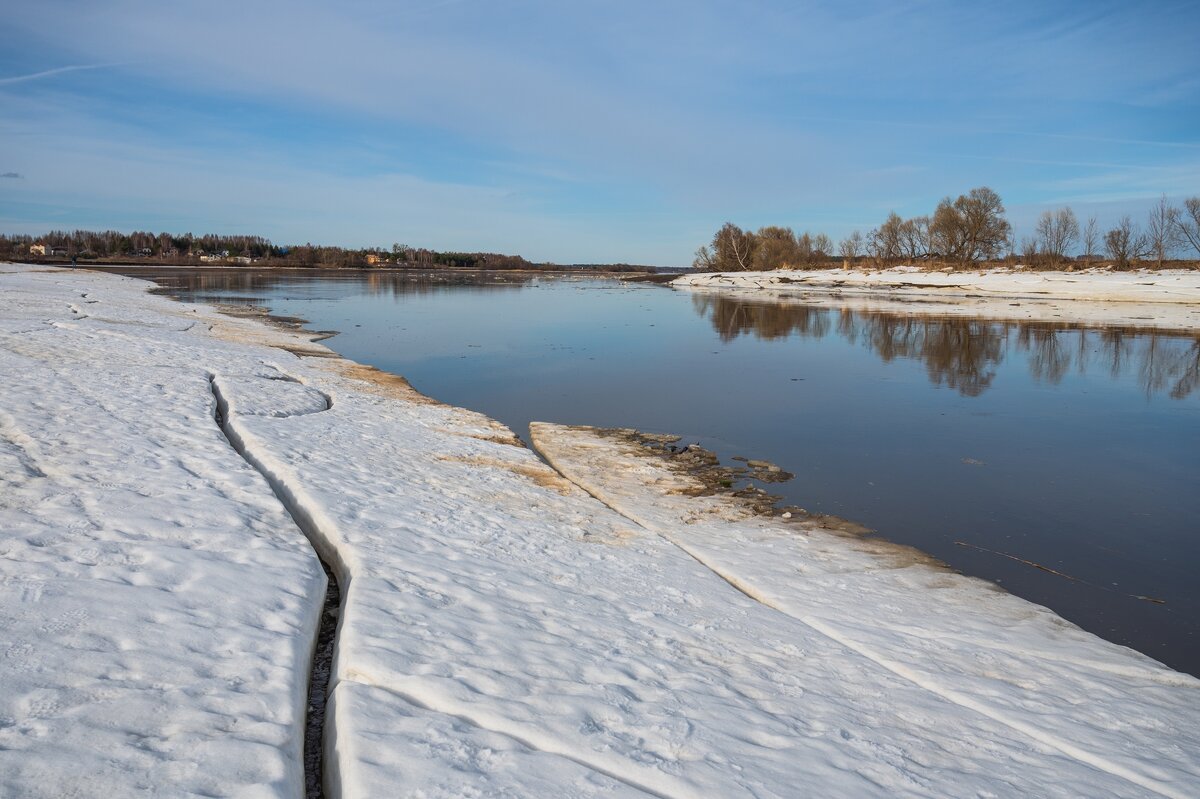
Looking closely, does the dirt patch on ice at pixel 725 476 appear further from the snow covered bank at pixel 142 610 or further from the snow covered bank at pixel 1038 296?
the snow covered bank at pixel 1038 296

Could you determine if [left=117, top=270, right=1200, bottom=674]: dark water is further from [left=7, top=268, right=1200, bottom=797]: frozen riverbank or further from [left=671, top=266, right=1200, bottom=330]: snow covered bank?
[left=671, top=266, right=1200, bottom=330]: snow covered bank

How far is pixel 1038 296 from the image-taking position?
5109 cm

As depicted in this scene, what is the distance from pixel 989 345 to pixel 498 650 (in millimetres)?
24551

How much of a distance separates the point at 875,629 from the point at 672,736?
8.18ft

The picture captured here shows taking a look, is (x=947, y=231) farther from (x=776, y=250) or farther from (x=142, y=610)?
(x=142, y=610)

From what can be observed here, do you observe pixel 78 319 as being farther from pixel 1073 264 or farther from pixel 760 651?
pixel 1073 264

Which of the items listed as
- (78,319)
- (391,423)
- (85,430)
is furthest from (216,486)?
(78,319)

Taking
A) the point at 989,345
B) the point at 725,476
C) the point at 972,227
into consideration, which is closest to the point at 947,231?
the point at 972,227

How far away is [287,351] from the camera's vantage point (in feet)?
62.2

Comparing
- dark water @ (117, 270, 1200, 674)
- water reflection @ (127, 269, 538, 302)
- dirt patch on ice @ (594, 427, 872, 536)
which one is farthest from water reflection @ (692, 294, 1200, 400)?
water reflection @ (127, 269, 538, 302)

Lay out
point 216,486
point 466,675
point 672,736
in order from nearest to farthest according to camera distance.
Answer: point 672,736 → point 466,675 → point 216,486

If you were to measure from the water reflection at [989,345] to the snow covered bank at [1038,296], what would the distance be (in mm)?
4746

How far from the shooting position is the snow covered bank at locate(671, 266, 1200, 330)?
35812 millimetres

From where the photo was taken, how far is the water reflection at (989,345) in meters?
18.6
